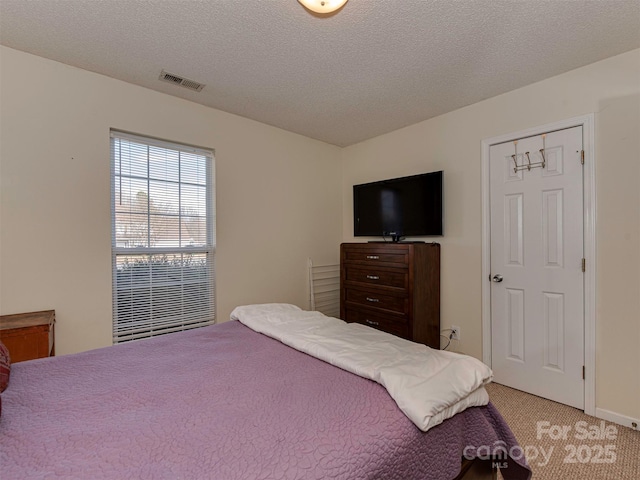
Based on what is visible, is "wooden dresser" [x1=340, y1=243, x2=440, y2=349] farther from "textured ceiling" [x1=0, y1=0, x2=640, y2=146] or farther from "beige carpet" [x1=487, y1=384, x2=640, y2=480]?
"textured ceiling" [x1=0, y1=0, x2=640, y2=146]

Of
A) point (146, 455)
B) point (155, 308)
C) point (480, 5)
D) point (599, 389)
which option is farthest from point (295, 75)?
point (599, 389)

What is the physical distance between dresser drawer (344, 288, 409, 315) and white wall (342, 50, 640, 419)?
541 mm

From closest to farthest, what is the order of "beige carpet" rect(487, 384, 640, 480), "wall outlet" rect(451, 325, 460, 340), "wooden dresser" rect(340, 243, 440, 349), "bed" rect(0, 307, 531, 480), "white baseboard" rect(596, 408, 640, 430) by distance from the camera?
"bed" rect(0, 307, 531, 480)
"beige carpet" rect(487, 384, 640, 480)
"white baseboard" rect(596, 408, 640, 430)
"wooden dresser" rect(340, 243, 440, 349)
"wall outlet" rect(451, 325, 460, 340)

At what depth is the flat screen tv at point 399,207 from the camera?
3.06m

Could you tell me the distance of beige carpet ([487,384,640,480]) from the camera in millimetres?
1654

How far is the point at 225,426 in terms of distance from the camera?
0.93 meters

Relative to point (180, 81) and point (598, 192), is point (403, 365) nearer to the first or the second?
point (598, 192)

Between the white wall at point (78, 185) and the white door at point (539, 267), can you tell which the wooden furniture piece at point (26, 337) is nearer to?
the white wall at point (78, 185)

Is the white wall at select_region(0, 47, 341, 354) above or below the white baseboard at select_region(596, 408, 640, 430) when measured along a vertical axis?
above

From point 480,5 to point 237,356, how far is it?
2.28 meters

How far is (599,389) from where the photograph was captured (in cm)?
216

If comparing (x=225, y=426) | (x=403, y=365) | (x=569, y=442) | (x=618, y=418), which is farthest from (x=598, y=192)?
(x=225, y=426)

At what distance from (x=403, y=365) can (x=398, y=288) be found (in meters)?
1.73

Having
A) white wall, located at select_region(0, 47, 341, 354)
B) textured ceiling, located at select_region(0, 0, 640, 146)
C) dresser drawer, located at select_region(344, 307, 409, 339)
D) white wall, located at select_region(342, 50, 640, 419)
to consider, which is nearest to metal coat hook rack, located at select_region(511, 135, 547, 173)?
white wall, located at select_region(342, 50, 640, 419)
